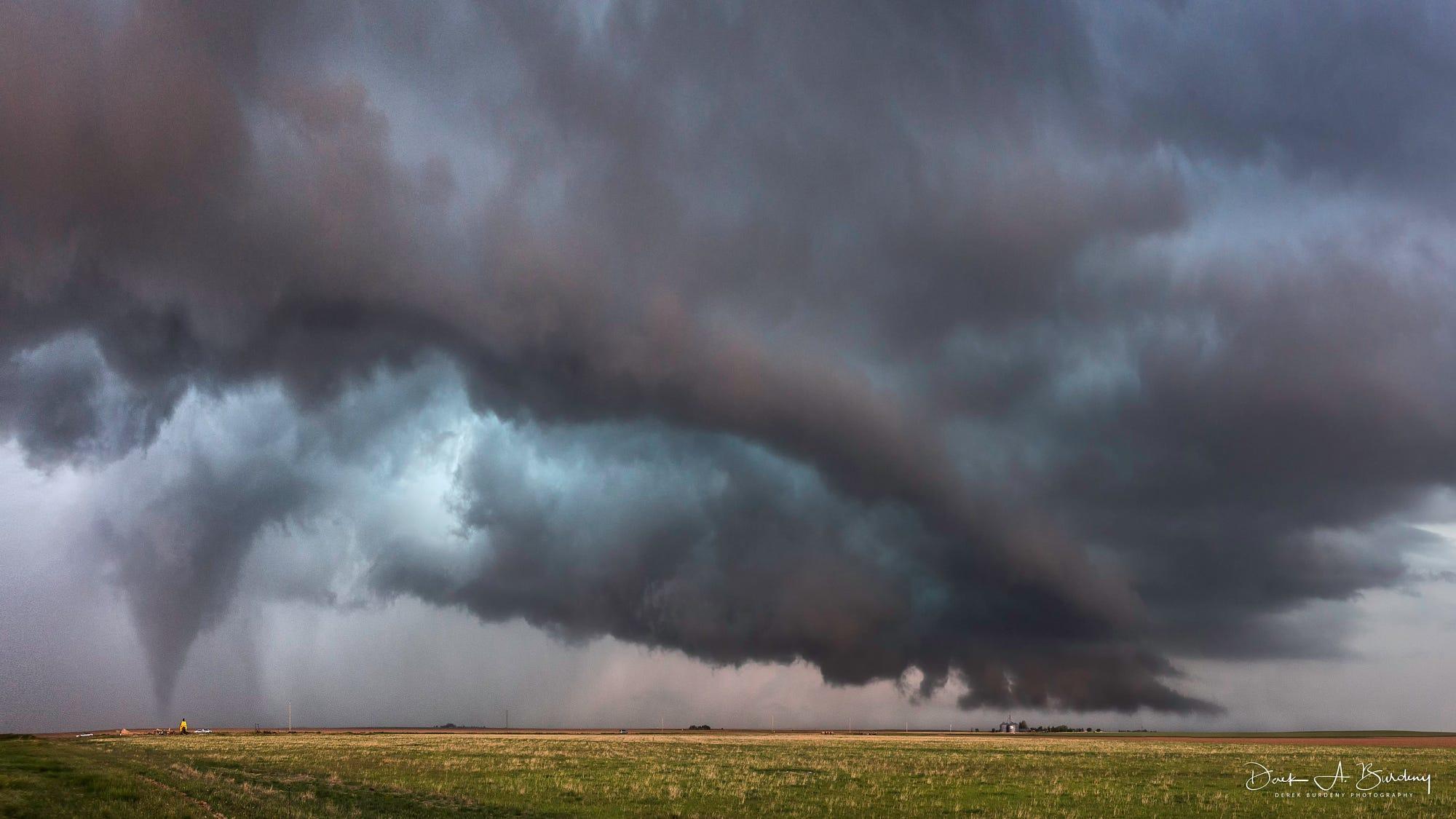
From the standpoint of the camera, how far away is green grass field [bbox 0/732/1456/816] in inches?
1577

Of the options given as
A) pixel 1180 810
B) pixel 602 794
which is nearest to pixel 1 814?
pixel 602 794

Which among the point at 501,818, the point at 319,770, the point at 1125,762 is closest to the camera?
the point at 501,818

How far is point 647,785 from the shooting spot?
5297 cm

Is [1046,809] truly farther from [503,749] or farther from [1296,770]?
[503,749]

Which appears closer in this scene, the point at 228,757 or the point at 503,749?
the point at 228,757

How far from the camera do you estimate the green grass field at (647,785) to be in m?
40.1

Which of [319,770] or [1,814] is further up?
[1,814]

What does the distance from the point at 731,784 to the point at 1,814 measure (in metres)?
35.4

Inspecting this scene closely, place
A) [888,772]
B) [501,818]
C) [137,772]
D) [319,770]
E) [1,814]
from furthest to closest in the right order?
[888,772] < [319,770] < [137,772] < [501,818] < [1,814]

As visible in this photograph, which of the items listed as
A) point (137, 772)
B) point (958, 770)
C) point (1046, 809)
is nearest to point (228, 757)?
point (137, 772)

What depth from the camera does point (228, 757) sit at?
7212 centimetres

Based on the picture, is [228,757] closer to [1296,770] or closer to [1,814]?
[1,814]

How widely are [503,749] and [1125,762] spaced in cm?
6213

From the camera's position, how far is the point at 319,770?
197 ft
